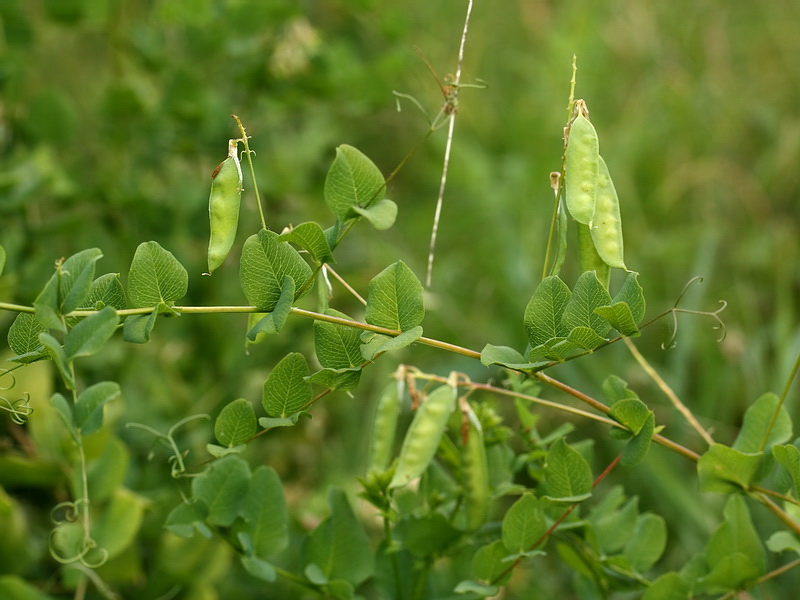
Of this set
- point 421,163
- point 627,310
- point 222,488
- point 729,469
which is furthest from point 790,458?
point 421,163

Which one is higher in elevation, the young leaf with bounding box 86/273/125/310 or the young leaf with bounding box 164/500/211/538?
the young leaf with bounding box 86/273/125/310

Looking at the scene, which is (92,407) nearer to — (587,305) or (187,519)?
(187,519)

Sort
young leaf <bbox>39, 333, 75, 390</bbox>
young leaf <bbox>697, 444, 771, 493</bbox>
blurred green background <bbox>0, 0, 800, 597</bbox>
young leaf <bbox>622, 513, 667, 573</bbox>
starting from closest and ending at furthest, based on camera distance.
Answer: young leaf <bbox>39, 333, 75, 390</bbox> → young leaf <bbox>697, 444, 771, 493</bbox> → young leaf <bbox>622, 513, 667, 573</bbox> → blurred green background <bbox>0, 0, 800, 597</bbox>

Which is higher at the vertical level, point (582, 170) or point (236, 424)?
point (582, 170)

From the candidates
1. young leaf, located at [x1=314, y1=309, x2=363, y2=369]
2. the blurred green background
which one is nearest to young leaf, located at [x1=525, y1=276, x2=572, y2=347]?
young leaf, located at [x1=314, y1=309, x2=363, y2=369]

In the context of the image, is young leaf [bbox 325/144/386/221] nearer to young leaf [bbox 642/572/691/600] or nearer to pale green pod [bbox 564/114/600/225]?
pale green pod [bbox 564/114/600/225]

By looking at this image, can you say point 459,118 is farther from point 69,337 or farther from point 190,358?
point 69,337

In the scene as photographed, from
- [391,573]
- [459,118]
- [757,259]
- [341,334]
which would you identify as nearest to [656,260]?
[757,259]

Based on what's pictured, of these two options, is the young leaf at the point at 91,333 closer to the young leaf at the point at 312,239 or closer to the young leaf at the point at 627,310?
the young leaf at the point at 312,239
